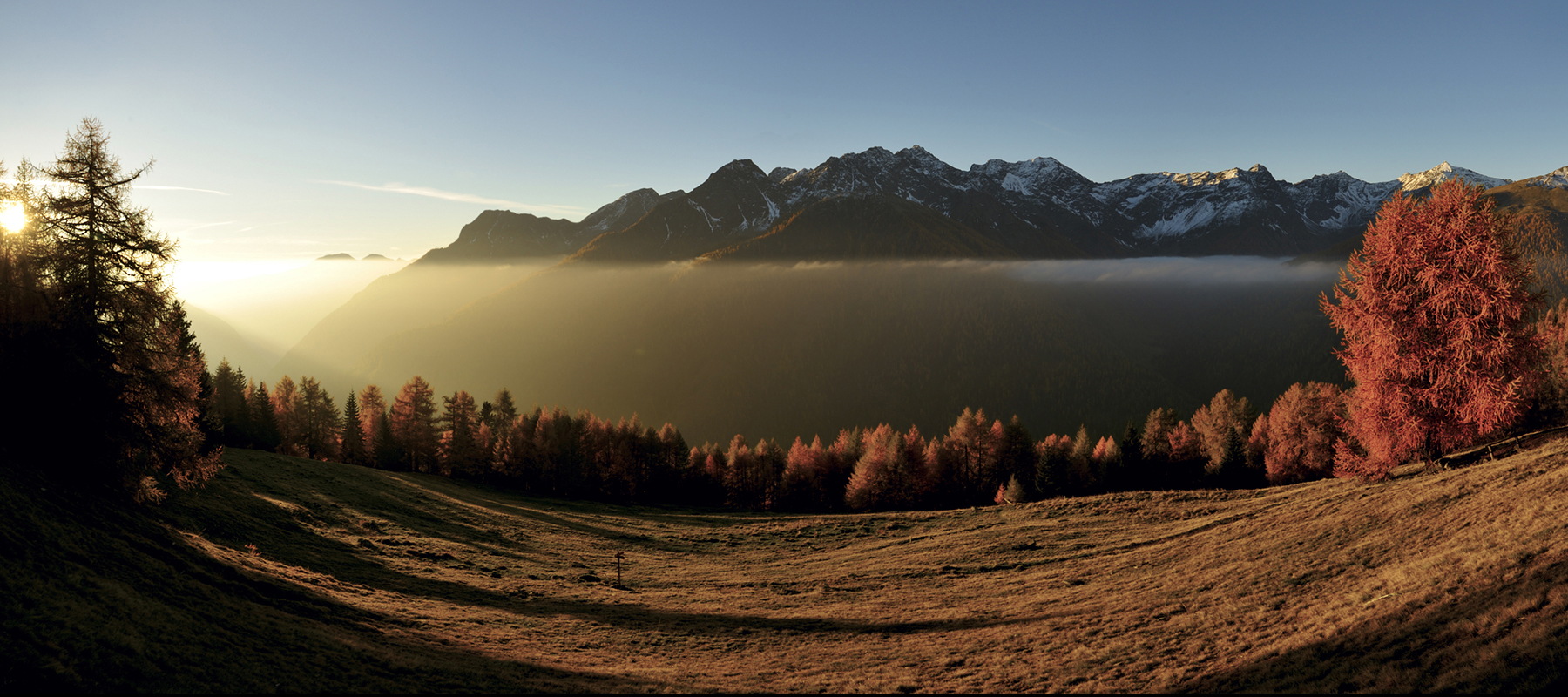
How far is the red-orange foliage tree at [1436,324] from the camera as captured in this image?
2314cm

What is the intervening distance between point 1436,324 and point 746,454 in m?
81.3

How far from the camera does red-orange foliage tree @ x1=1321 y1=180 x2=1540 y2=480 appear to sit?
75.9 feet

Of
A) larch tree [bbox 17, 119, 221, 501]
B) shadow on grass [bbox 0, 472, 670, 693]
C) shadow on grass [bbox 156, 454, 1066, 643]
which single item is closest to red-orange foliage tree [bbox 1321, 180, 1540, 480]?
shadow on grass [bbox 156, 454, 1066, 643]

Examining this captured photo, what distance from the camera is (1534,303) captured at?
77.3 feet

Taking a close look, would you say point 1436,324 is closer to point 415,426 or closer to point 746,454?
point 746,454

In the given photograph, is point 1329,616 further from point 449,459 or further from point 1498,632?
point 449,459

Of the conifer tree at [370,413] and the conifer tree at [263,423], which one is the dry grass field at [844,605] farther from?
the conifer tree at [370,413]

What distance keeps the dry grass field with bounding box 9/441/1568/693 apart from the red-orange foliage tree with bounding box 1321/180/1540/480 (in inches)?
105

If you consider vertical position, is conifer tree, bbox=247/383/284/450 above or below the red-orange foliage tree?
below

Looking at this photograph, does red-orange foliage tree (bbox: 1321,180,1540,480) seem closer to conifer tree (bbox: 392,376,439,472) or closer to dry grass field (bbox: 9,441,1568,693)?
dry grass field (bbox: 9,441,1568,693)

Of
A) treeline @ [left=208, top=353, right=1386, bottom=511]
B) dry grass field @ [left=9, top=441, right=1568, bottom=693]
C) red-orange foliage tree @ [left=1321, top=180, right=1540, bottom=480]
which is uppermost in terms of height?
red-orange foliage tree @ [left=1321, top=180, right=1540, bottom=480]

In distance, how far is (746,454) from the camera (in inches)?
3777

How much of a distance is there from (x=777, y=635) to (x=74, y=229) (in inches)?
1367

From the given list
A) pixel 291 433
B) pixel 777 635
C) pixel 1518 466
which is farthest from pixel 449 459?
pixel 1518 466
